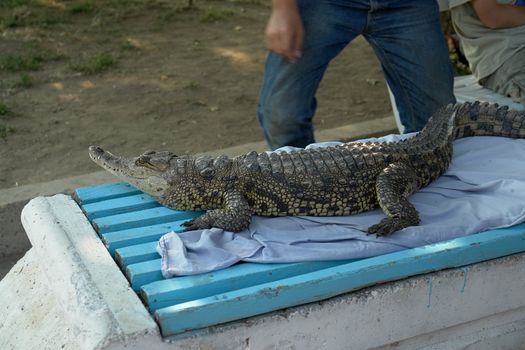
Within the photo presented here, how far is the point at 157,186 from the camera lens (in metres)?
3.26

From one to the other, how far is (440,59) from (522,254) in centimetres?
136

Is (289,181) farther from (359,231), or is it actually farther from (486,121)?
(486,121)

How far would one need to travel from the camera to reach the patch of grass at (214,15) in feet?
28.2

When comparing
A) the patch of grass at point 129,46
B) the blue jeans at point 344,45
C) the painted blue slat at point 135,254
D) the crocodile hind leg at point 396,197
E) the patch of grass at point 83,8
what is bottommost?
the patch of grass at point 129,46

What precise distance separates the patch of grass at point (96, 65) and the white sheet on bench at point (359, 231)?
424cm

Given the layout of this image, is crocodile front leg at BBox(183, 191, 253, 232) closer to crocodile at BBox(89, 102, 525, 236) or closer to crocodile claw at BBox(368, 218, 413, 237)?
crocodile at BBox(89, 102, 525, 236)

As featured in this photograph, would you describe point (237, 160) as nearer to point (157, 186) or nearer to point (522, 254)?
point (157, 186)

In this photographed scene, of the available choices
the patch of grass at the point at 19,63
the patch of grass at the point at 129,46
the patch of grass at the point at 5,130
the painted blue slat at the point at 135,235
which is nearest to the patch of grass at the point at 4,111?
the patch of grass at the point at 5,130

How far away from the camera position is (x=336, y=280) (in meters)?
2.60

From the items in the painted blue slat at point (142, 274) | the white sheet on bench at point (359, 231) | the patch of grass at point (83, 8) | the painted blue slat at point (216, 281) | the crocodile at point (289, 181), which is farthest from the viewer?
the patch of grass at point (83, 8)

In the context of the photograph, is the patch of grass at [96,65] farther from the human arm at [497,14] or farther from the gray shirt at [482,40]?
the human arm at [497,14]

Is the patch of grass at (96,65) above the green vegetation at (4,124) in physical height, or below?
above

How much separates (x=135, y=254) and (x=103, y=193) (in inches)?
29.1

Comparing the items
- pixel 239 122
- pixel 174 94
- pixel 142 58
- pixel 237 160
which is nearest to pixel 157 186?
pixel 237 160
